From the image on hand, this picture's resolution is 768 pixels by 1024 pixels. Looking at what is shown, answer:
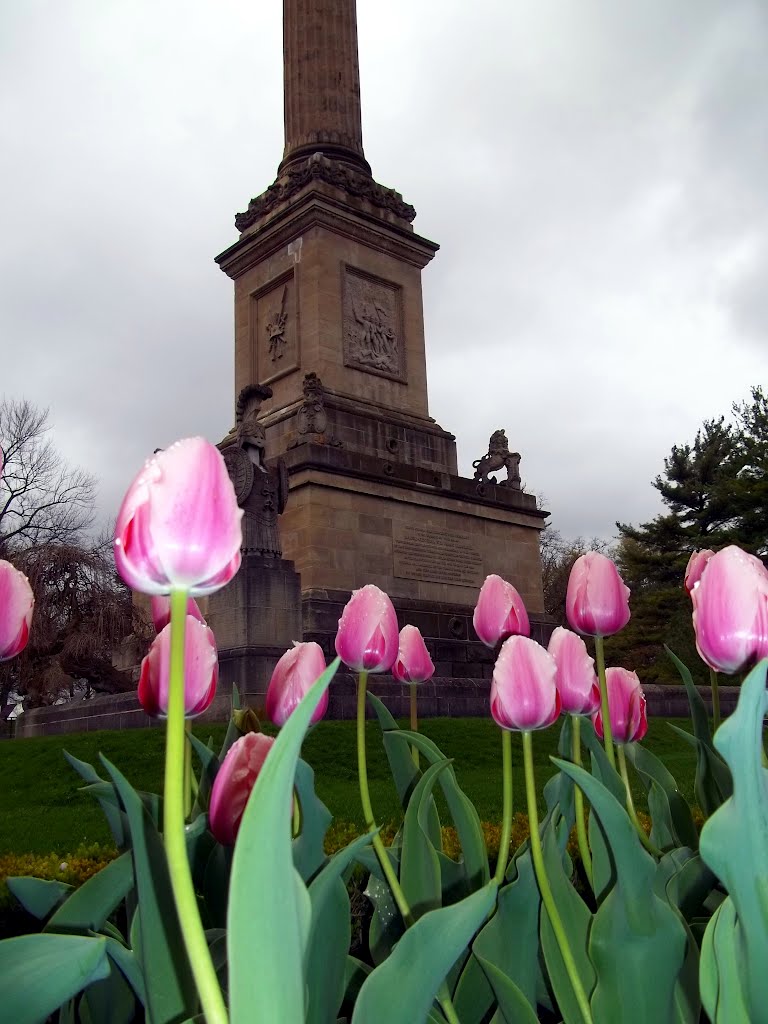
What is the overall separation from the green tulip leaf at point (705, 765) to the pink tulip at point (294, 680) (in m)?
0.95

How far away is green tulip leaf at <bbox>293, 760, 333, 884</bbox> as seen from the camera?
5.62 feet

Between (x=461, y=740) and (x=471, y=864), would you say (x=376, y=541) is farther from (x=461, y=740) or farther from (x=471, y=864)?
(x=471, y=864)

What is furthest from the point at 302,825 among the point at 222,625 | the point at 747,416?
the point at 747,416

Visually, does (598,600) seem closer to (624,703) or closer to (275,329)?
(624,703)

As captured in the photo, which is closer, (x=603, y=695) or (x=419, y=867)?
(x=419, y=867)

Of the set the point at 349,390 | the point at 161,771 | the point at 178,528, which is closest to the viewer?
the point at 178,528

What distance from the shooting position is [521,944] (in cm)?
181

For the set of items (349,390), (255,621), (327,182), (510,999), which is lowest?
(510,999)

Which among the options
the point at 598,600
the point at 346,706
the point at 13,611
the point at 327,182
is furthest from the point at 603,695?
the point at 327,182

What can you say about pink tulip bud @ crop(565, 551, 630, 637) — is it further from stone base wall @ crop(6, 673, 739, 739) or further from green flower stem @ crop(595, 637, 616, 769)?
stone base wall @ crop(6, 673, 739, 739)

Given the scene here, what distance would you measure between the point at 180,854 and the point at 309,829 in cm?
97

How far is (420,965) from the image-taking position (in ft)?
3.80

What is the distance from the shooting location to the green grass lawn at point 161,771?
23.6ft

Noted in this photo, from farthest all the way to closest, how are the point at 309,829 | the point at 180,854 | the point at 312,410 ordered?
1. the point at 312,410
2. the point at 309,829
3. the point at 180,854
